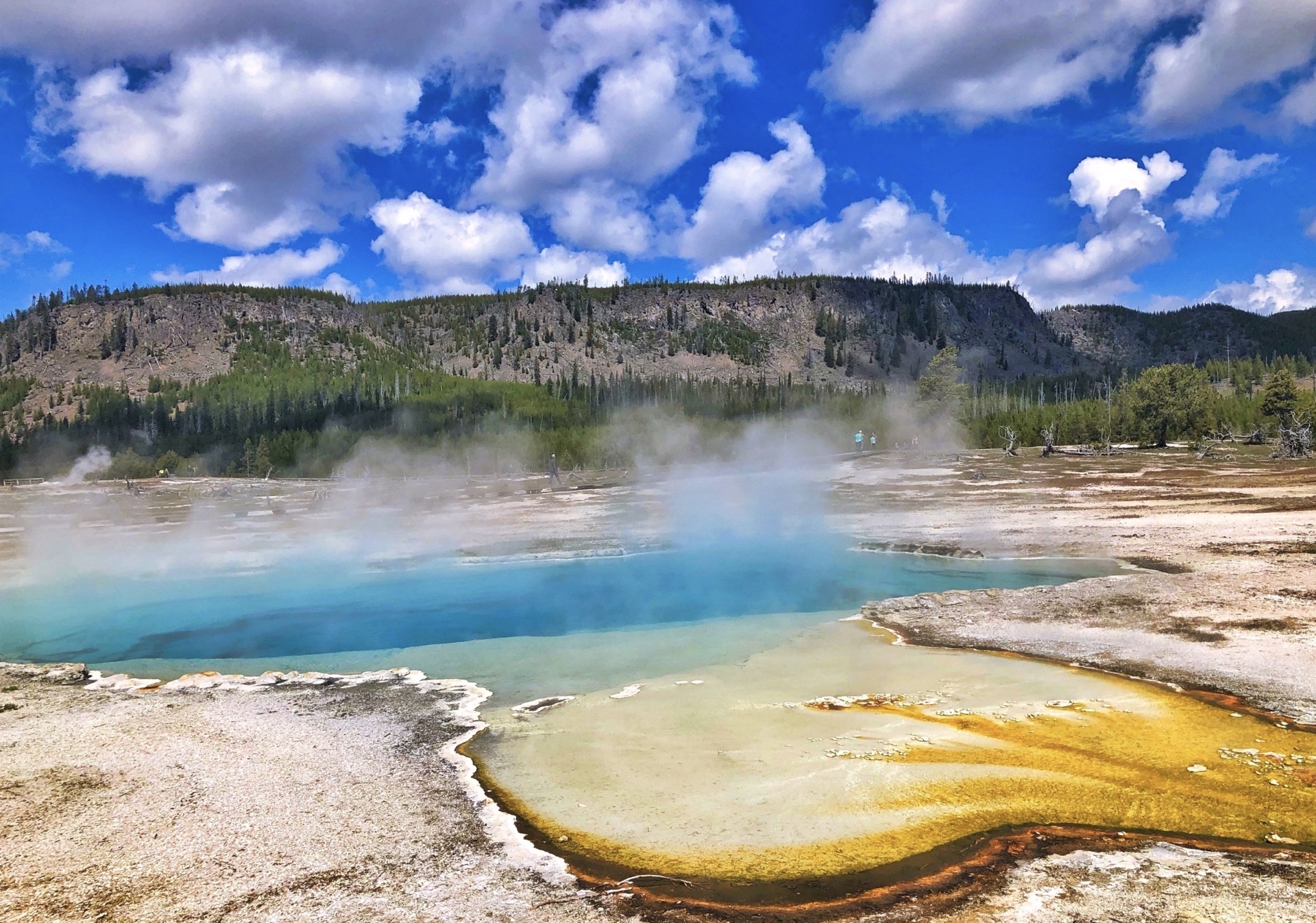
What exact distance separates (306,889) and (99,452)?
109246 millimetres

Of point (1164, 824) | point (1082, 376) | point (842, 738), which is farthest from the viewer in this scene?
point (1082, 376)

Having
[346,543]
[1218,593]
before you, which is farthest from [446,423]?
[1218,593]

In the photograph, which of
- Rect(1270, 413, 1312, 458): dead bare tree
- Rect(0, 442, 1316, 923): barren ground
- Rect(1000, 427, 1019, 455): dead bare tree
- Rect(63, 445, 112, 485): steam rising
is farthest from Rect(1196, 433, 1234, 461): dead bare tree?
Rect(63, 445, 112, 485): steam rising

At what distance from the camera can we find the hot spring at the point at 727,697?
5273 millimetres

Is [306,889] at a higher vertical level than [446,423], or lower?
lower

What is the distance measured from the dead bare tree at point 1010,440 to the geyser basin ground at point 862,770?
5392cm

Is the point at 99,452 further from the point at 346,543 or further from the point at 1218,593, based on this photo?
the point at 1218,593

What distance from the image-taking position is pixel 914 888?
4.47 metres

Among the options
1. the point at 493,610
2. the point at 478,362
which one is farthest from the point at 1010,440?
the point at 478,362

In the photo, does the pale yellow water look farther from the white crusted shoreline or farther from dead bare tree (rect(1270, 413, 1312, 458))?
dead bare tree (rect(1270, 413, 1312, 458))

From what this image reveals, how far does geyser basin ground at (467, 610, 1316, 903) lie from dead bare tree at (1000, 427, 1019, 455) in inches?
2123

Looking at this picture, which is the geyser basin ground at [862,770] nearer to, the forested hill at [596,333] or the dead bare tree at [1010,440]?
the dead bare tree at [1010,440]

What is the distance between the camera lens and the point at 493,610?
1483 cm

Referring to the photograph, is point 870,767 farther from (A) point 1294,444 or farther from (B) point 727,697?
(A) point 1294,444
